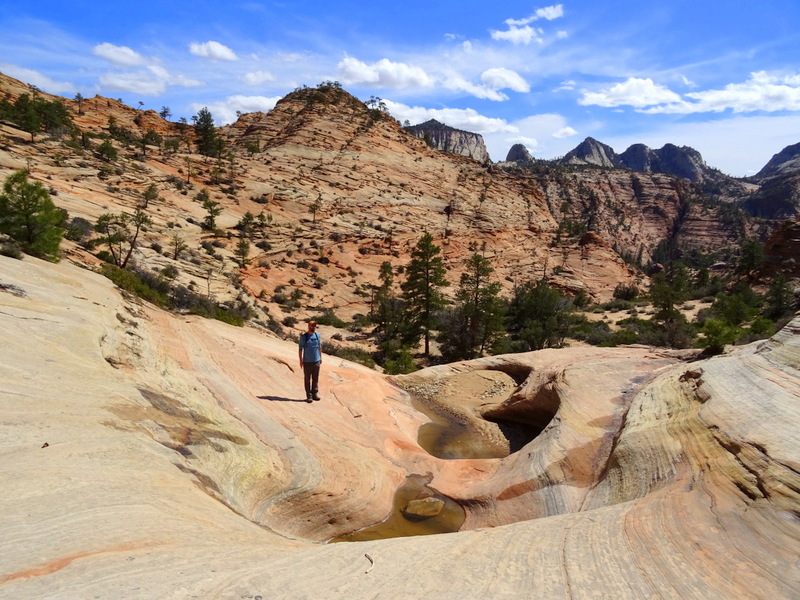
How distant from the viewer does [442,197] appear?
2795 inches

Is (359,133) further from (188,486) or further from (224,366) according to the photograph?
(188,486)

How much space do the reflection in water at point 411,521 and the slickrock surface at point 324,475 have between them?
0.66 ft

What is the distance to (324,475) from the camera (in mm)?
8727

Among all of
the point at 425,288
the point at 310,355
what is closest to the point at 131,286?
the point at 310,355

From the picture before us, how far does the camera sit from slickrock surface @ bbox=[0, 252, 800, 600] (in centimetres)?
405

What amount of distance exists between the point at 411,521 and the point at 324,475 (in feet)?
6.32

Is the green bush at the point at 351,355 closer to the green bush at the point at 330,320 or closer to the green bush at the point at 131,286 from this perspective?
the green bush at the point at 131,286

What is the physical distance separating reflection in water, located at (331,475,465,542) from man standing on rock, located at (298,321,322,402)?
3.38m

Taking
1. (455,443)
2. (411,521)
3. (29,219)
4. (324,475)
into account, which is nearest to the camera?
(324,475)

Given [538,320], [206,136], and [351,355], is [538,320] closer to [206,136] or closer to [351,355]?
[351,355]

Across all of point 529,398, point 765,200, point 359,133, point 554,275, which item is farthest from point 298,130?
point 765,200

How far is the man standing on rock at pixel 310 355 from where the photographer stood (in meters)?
10.8

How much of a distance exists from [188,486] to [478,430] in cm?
1053

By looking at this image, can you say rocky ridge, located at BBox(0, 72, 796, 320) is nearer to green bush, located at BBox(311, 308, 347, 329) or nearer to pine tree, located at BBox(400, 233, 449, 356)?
green bush, located at BBox(311, 308, 347, 329)
